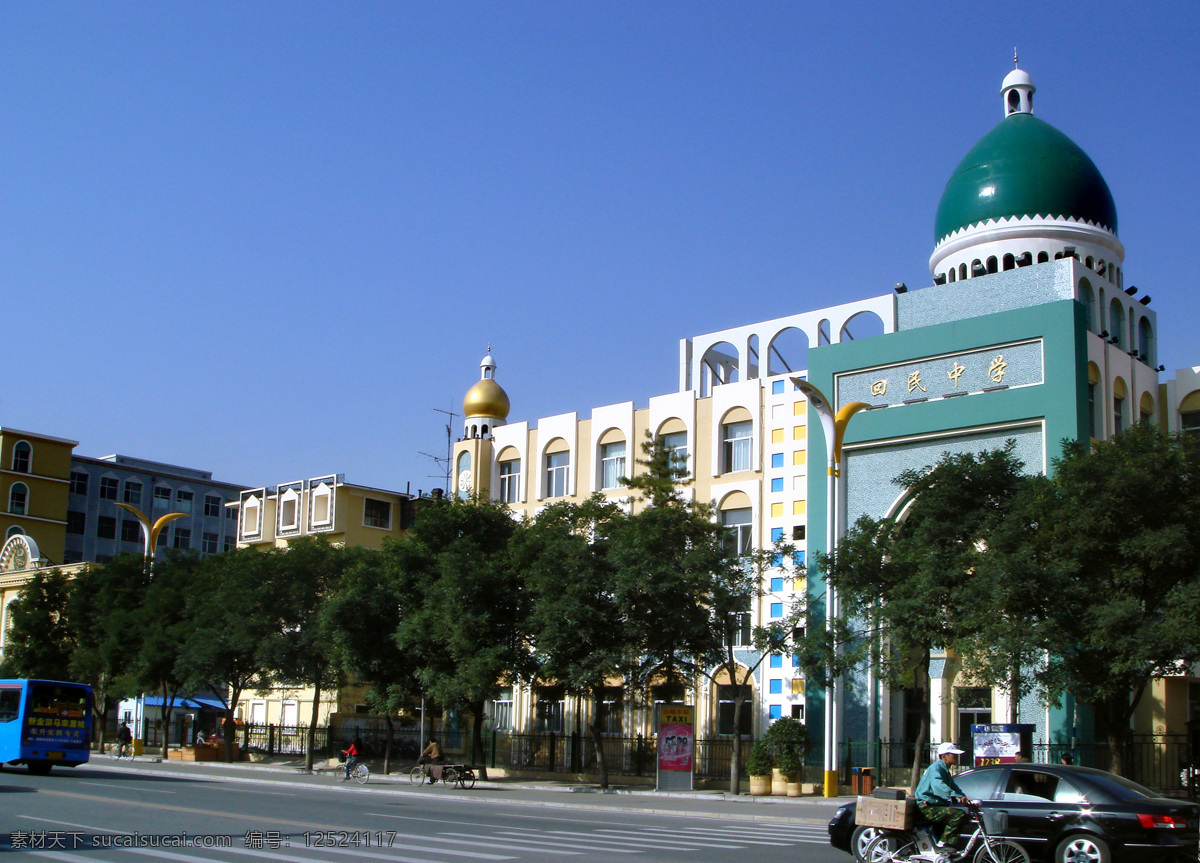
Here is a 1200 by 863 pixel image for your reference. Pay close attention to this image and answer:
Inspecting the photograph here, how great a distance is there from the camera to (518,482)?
49.9 metres

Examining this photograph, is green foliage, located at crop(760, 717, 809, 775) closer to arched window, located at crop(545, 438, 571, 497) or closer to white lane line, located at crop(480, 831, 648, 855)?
white lane line, located at crop(480, 831, 648, 855)

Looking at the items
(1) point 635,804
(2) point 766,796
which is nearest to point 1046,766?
(1) point 635,804

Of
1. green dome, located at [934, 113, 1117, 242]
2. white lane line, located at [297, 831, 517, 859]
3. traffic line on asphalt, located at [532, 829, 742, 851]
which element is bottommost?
traffic line on asphalt, located at [532, 829, 742, 851]

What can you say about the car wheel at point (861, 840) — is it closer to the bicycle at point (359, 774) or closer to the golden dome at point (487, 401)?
the bicycle at point (359, 774)

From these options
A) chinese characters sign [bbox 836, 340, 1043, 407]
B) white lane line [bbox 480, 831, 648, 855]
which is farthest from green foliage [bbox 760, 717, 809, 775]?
white lane line [bbox 480, 831, 648, 855]

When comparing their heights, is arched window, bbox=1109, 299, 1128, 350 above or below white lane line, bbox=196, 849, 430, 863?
above

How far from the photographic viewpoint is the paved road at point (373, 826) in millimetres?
14508

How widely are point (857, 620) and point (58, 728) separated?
2319 centimetres

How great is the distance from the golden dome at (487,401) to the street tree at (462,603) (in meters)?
13.7

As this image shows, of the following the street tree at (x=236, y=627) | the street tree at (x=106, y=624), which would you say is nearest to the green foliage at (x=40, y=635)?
the street tree at (x=106, y=624)

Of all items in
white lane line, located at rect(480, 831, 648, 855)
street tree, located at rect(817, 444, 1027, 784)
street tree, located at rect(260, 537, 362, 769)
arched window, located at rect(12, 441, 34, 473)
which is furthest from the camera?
arched window, located at rect(12, 441, 34, 473)

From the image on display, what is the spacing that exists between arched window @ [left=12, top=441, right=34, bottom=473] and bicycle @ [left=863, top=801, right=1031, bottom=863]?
79698 mm

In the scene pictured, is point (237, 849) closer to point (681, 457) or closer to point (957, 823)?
point (957, 823)

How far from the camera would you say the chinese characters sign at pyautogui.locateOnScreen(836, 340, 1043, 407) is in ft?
114
